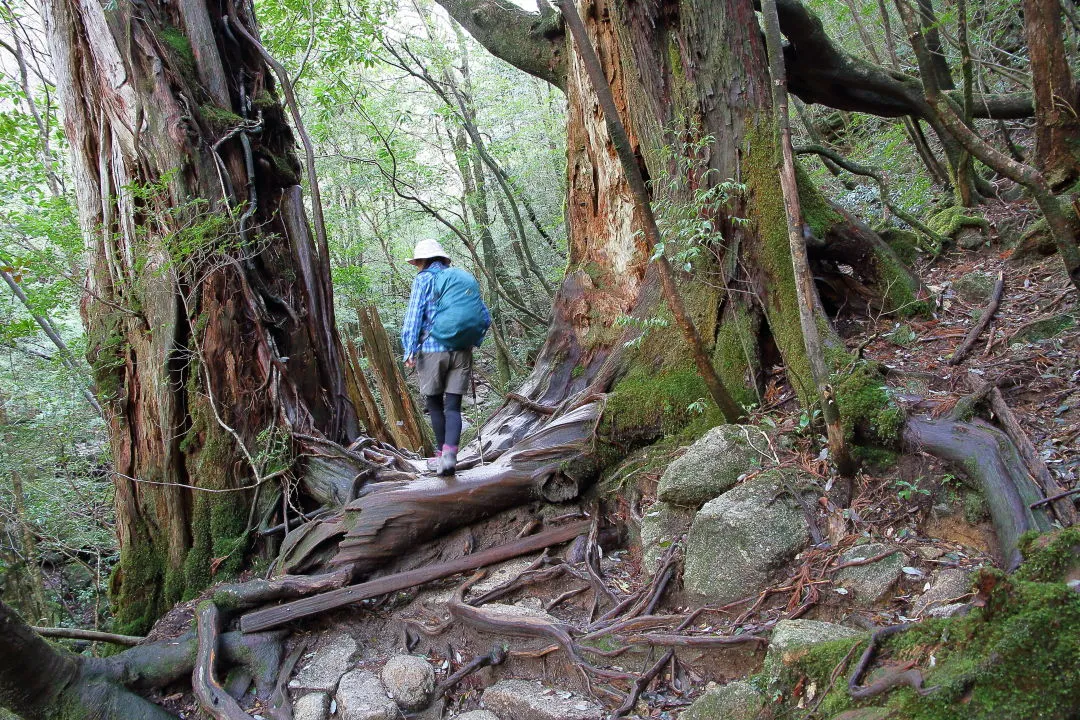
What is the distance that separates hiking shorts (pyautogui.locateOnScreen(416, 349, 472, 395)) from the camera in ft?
17.2

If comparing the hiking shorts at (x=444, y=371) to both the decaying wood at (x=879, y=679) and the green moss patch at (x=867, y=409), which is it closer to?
the green moss patch at (x=867, y=409)

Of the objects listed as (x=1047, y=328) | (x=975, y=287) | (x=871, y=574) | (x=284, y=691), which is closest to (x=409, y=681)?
(x=284, y=691)

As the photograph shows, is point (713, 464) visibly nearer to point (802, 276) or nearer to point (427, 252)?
point (802, 276)

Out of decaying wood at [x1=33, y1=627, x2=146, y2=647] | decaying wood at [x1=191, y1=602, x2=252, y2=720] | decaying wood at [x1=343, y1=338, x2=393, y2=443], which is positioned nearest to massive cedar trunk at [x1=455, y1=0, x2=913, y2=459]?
decaying wood at [x1=191, y1=602, x2=252, y2=720]

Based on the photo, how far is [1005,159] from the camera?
381 centimetres

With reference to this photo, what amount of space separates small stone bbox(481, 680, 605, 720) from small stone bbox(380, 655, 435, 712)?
0.40 m

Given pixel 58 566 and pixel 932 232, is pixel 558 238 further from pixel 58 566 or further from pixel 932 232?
pixel 58 566

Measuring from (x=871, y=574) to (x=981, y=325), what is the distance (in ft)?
7.50

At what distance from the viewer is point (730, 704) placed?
2.83 metres

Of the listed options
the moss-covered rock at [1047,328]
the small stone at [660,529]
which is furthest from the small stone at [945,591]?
the moss-covered rock at [1047,328]

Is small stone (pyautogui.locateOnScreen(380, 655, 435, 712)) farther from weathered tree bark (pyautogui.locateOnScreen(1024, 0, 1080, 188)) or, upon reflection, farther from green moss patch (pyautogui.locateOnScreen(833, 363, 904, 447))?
weathered tree bark (pyautogui.locateOnScreen(1024, 0, 1080, 188))

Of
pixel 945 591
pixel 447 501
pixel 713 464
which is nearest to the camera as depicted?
pixel 945 591

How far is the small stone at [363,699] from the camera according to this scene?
13.3ft

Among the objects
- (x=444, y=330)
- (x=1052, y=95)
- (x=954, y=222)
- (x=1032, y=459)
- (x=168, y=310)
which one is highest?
(x=1052, y=95)
